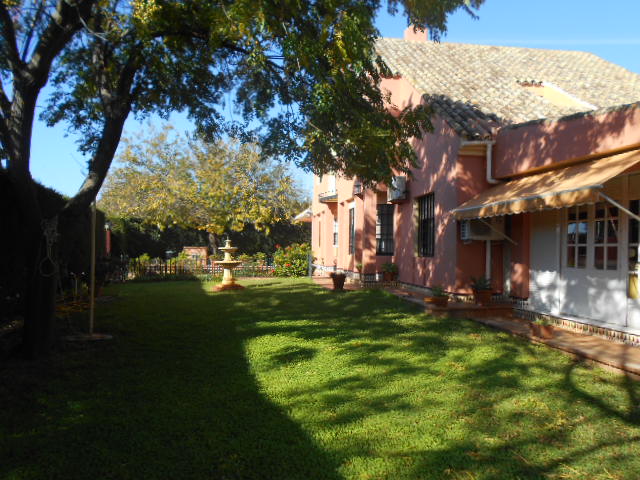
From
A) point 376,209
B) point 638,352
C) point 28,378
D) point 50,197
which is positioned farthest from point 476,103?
point 28,378

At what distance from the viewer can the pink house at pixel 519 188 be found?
7836 millimetres

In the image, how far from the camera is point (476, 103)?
1291 centimetres

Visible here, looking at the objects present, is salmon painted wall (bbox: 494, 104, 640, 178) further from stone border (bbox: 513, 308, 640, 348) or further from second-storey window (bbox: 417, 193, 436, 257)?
stone border (bbox: 513, 308, 640, 348)

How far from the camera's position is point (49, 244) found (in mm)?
7047

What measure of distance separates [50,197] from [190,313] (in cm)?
395

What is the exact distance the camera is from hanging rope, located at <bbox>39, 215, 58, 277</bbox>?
7.05m

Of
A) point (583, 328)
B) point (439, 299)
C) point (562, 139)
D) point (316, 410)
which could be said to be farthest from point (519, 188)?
point (316, 410)

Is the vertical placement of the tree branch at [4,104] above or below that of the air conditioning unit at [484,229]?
above

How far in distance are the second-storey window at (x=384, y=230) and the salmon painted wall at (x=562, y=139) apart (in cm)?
680

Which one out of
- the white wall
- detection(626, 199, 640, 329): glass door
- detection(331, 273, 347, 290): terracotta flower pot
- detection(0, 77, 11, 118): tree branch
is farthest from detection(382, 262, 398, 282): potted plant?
detection(0, 77, 11, 118): tree branch

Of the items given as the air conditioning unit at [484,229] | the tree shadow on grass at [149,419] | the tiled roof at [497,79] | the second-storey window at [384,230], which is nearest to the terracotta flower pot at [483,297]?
the air conditioning unit at [484,229]

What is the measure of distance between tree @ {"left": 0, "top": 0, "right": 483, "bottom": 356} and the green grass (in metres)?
2.21

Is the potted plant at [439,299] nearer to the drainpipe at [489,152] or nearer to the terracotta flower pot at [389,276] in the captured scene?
the drainpipe at [489,152]

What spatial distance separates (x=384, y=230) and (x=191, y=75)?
999cm
